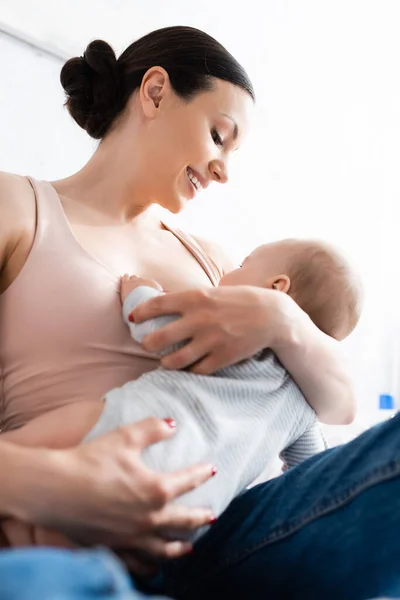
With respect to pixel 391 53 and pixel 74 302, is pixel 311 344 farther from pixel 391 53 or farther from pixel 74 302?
pixel 391 53

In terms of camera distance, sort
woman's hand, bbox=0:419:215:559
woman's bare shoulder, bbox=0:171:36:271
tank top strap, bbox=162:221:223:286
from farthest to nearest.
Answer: tank top strap, bbox=162:221:223:286, woman's bare shoulder, bbox=0:171:36:271, woman's hand, bbox=0:419:215:559

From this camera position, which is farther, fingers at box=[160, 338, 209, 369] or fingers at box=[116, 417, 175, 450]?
fingers at box=[160, 338, 209, 369]

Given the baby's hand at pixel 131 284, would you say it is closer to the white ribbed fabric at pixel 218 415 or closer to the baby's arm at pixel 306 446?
the white ribbed fabric at pixel 218 415

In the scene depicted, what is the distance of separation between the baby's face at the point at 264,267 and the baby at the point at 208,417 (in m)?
0.18

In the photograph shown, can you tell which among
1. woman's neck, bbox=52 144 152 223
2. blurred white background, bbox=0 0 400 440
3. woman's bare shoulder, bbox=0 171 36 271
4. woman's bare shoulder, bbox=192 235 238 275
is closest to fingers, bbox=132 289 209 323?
woman's bare shoulder, bbox=0 171 36 271

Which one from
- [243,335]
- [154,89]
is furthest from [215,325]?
[154,89]

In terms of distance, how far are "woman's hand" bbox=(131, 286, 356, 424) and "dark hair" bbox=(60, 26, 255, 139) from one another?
47 centimetres

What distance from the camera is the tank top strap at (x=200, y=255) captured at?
1.24m

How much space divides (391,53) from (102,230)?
1828mm

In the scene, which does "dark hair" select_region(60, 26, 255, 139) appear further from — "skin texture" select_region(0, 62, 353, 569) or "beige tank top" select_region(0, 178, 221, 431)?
"beige tank top" select_region(0, 178, 221, 431)

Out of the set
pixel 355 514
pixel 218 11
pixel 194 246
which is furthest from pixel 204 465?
pixel 218 11

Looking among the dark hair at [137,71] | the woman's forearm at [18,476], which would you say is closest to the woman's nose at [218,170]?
the dark hair at [137,71]

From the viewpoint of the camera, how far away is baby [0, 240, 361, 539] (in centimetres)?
72

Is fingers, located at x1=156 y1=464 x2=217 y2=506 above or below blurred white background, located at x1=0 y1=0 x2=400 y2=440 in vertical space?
below
